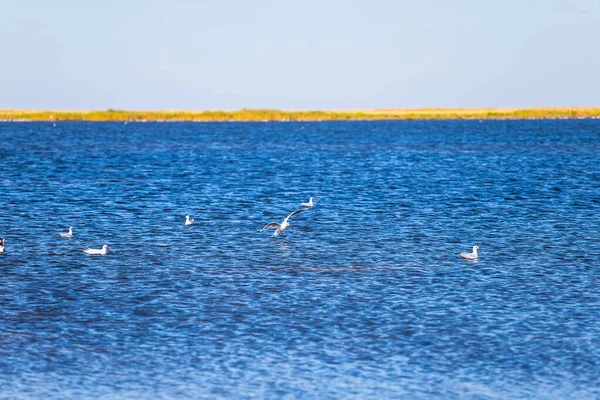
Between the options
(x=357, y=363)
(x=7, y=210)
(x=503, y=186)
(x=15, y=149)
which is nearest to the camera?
(x=357, y=363)

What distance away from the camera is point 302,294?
22766 mm

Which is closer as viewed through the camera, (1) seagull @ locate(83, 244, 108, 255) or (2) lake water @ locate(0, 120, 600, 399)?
(2) lake water @ locate(0, 120, 600, 399)

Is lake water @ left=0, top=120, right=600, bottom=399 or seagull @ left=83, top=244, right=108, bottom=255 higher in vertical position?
seagull @ left=83, top=244, right=108, bottom=255

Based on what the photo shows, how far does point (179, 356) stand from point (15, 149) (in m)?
79.4

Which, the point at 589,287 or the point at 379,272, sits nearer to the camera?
the point at 589,287

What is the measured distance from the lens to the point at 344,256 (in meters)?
28.4

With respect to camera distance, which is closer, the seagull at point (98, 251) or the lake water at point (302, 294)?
the lake water at point (302, 294)

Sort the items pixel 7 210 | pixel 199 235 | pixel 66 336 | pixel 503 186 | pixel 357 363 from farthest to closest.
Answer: pixel 503 186, pixel 7 210, pixel 199 235, pixel 66 336, pixel 357 363

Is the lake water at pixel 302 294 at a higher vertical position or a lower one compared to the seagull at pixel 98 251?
lower

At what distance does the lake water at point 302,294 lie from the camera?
53.9 feet

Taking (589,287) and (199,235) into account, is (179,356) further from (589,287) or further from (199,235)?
(199,235)

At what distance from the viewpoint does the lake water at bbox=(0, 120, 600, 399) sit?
16422mm

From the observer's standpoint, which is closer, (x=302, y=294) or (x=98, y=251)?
(x=302, y=294)

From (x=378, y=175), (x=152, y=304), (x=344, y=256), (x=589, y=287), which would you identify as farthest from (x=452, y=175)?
(x=152, y=304)
